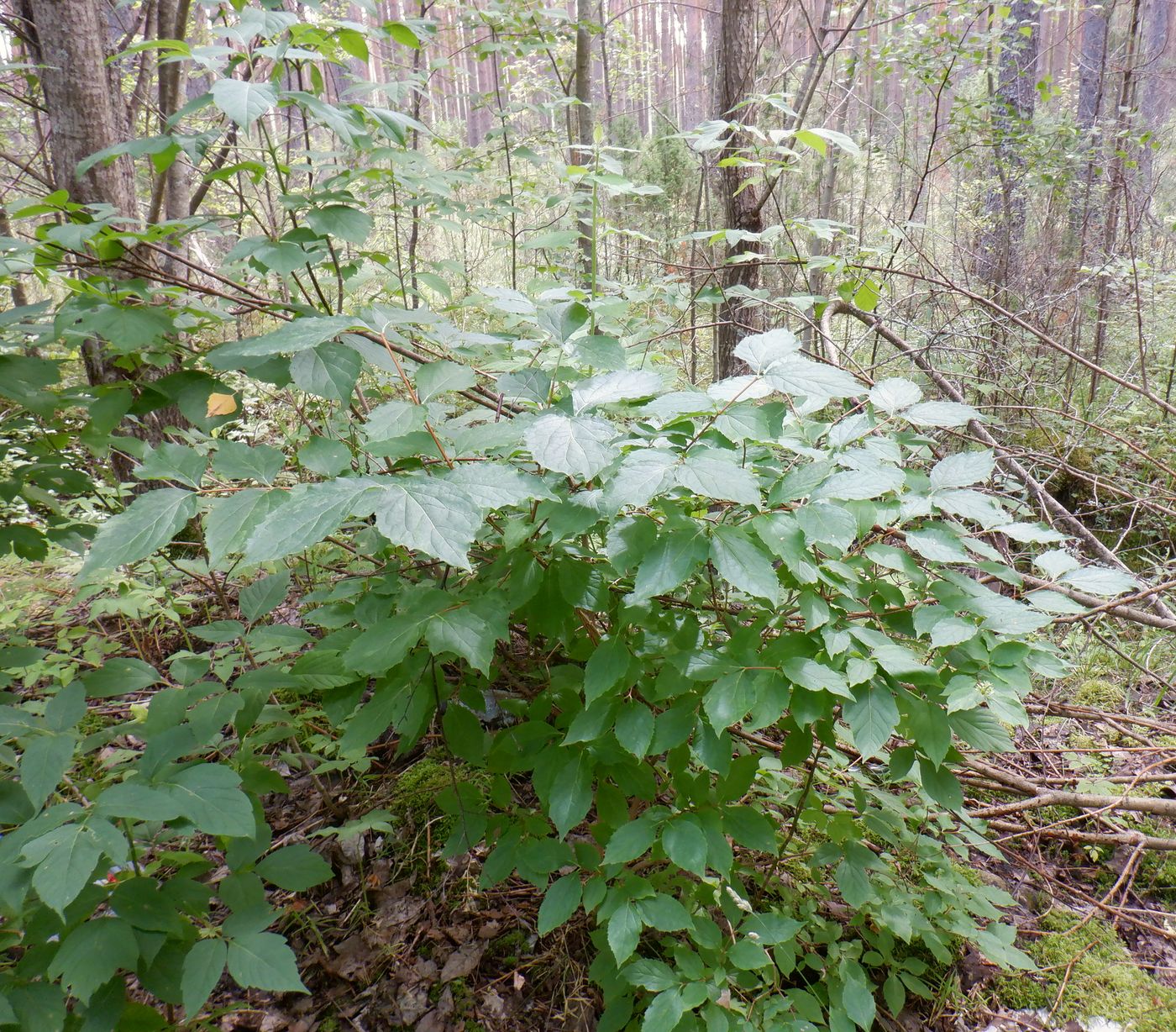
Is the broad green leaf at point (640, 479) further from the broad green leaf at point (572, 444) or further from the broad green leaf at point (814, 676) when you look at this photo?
the broad green leaf at point (814, 676)

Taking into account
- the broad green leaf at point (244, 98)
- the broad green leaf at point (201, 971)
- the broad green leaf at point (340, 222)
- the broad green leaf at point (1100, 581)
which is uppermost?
the broad green leaf at point (244, 98)

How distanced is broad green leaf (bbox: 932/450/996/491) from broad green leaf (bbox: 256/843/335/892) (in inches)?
52.0

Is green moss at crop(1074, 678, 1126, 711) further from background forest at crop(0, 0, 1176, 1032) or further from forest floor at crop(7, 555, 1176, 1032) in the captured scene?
forest floor at crop(7, 555, 1176, 1032)

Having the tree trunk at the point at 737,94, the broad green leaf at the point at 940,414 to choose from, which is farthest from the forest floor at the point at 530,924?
the tree trunk at the point at 737,94

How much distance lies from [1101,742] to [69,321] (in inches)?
126

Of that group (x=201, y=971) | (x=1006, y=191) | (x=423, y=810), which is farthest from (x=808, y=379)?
(x=1006, y=191)

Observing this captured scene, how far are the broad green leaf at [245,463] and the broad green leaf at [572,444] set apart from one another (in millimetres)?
426

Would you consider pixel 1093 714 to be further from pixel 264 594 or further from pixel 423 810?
pixel 264 594

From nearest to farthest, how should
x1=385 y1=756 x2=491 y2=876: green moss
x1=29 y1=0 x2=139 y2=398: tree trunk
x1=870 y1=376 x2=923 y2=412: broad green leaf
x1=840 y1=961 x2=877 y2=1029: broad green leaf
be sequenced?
1. x1=870 y1=376 x2=923 y2=412: broad green leaf
2. x1=840 y1=961 x2=877 y2=1029: broad green leaf
3. x1=385 y1=756 x2=491 y2=876: green moss
4. x1=29 y1=0 x2=139 y2=398: tree trunk

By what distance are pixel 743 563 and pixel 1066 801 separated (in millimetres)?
1644

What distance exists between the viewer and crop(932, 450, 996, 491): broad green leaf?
111cm

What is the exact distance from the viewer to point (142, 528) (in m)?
0.86

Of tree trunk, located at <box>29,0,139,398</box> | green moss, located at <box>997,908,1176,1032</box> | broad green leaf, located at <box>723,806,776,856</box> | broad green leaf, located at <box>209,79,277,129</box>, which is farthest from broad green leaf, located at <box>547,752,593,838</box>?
tree trunk, located at <box>29,0,139,398</box>

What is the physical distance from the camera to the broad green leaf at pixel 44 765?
0.94 m
